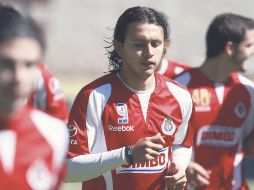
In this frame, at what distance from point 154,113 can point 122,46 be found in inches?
16.0

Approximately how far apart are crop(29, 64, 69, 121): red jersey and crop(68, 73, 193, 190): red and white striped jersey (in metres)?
1.42

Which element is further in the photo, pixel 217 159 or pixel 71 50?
pixel 71 50

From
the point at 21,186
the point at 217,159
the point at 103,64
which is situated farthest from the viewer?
the point at 103,64

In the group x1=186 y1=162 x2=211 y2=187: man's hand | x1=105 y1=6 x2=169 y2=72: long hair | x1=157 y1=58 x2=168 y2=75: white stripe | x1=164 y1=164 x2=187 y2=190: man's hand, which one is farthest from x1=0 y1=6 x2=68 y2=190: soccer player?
x1=157 y1=58 x2=168 y2=75: white stripe

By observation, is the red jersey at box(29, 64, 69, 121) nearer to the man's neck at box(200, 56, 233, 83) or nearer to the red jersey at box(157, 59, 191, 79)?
the man's neck at box(200, 56, 233, 83)

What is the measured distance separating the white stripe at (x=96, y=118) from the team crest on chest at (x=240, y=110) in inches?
62.7

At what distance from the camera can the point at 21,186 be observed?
3.59m

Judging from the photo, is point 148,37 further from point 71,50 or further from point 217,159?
point 71,50

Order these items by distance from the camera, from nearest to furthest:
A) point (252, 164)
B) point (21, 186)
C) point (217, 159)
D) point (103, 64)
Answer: point (21, 186), point (217, 159), point (252, 164), point (103, 64)

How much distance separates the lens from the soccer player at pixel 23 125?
3408 mm

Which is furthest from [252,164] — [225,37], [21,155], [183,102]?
[21,155]

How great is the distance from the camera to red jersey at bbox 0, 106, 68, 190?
11.7 feet

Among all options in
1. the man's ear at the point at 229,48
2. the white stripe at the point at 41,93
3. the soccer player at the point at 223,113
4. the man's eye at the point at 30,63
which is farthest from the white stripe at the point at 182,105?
the man's eye at the point at 30,63

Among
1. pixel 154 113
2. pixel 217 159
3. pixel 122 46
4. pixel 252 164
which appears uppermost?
pixel 122 46
